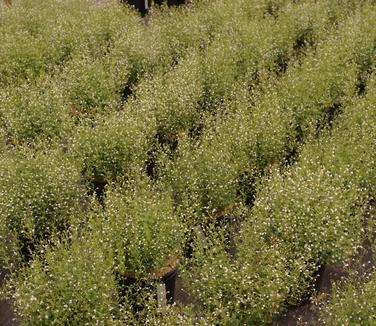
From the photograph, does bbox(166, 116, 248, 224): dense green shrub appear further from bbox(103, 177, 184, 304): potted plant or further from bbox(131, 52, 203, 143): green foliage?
bbox(131, 52, 203, 143): green foliage

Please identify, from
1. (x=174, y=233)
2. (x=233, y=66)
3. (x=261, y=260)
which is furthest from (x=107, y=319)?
(x=233, y=66)

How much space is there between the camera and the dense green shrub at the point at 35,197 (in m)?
6.79

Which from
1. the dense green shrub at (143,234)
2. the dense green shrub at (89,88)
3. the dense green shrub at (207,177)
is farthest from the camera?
the dense green shrub at (89,88)

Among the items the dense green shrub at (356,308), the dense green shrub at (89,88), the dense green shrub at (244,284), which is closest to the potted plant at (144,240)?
the dense green shrub at (244,284)

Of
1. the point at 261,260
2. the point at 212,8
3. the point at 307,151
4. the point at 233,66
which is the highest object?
the point at 212,8

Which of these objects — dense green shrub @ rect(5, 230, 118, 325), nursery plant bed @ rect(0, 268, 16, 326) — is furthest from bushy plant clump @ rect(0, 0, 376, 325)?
nursery plant bed @ rect(0, 268, 16, 326)

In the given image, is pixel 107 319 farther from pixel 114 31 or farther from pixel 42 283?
pixel 114 31

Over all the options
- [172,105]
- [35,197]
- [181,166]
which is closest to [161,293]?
[181,166]

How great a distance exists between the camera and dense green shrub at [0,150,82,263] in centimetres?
679

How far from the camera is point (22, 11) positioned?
1332cm

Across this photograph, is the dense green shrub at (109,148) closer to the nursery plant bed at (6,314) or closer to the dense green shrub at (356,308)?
the nursery plant bed at (6,314)

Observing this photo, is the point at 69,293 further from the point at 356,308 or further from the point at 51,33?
the point at 51,33

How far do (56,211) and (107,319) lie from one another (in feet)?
7.02

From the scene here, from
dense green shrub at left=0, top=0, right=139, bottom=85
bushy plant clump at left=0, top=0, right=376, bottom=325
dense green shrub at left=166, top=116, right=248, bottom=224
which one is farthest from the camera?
dense green shrub at left=0, top=0, right=139, bottom=85
